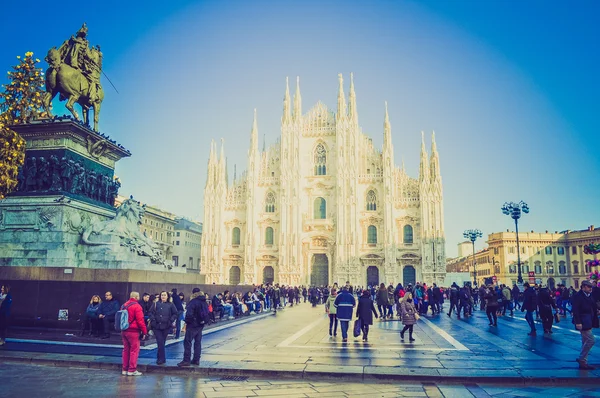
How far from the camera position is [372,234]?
4781 centimetres

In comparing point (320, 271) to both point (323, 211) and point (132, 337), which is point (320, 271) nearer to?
point (323, 211)

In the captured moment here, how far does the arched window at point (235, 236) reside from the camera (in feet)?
165

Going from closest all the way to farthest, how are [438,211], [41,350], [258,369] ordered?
1. [258,369]
2. [41,350]
3. [438,211]

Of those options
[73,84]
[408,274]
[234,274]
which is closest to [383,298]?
[73,84]

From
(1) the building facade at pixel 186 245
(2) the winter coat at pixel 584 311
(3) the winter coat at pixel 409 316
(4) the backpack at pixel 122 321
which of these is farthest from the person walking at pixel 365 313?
(1) the building facade at pixel 186 245

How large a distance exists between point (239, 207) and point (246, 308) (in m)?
29.3

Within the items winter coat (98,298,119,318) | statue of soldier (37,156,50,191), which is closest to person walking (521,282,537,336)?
winter coat (98,298,119,318)

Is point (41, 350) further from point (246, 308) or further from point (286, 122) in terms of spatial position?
point (286, 122)

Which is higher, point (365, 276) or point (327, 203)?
point (327, 203)

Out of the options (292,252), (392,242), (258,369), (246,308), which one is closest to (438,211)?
(392,242)

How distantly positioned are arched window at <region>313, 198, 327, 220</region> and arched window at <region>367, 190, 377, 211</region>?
14.4ft

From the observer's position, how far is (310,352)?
32.5ft

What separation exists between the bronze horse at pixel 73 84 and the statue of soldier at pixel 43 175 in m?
1.38

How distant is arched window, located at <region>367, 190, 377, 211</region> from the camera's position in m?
48.1
